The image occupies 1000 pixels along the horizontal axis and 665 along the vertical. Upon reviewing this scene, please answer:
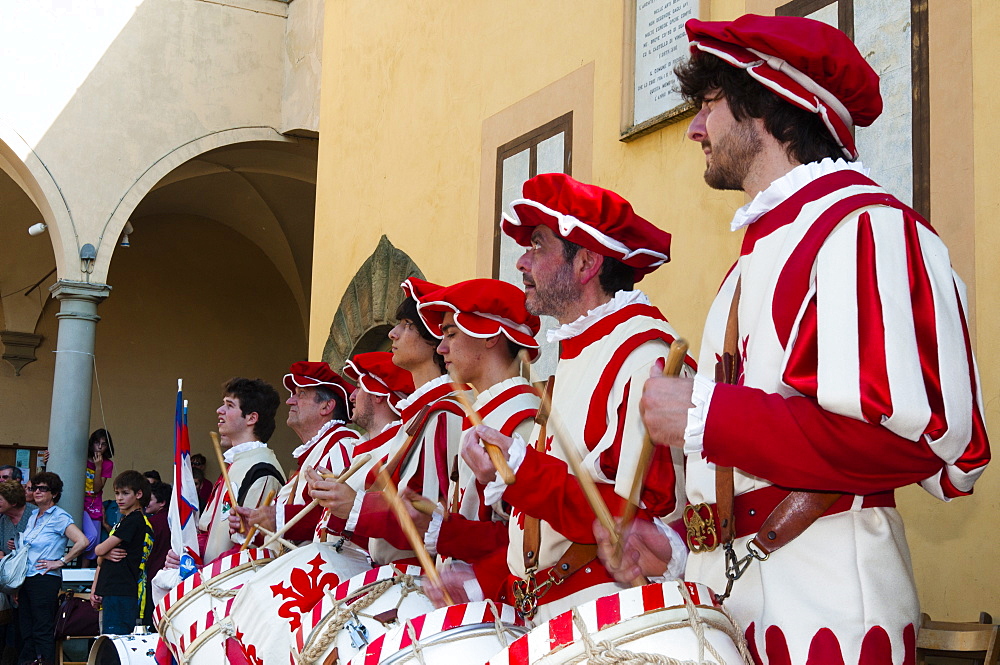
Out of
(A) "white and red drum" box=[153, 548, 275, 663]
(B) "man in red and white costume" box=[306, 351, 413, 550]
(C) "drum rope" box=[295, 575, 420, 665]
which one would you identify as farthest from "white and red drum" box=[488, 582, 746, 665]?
(B) "man in red and white costume" box=[306, 351, 413, 550]

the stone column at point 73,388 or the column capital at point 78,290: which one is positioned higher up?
the column capital at point 78,290

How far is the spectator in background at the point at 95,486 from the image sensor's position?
11.1m

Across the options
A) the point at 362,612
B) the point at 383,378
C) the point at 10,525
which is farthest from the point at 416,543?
the point at 10,525

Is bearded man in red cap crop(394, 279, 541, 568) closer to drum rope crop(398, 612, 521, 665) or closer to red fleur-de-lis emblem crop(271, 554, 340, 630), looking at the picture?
red fleur-de-lis emblem crop(271, 554, 340, 630)

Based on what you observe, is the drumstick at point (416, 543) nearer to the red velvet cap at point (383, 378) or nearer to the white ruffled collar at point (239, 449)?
the red velvet cap at point (383, 378)

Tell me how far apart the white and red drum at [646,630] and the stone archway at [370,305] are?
4.84m

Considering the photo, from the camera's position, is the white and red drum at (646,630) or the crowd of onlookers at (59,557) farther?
the crowd of onlookers at (59,557)

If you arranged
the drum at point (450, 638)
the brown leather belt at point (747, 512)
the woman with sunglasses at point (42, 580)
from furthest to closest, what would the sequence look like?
1. the woman with sunglasses at point (42, 580)
2. the drum at point (450, 638)
3. the brown leather belt at point (747, 512)

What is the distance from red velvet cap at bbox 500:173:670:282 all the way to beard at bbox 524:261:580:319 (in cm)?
8

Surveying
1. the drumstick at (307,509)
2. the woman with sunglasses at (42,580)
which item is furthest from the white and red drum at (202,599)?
the woman with sunglasses at (42,580)

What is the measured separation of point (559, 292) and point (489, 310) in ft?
2.27

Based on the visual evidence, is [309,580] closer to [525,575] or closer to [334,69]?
[525,575]

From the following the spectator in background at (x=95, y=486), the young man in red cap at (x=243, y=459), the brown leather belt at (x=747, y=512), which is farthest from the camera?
the spectator in background at (x=95, y=486)

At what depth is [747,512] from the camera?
1631 millimetres
